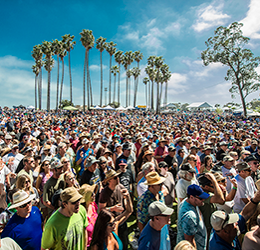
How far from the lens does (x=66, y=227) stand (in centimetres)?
229

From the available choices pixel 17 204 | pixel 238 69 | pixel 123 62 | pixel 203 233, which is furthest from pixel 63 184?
pixel 123 62

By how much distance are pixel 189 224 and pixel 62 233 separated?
1.71 meters

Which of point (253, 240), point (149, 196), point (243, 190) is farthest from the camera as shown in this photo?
point (243, 190)

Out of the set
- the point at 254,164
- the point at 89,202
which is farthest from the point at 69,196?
the point at 254,164

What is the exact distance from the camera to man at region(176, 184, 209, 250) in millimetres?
2383

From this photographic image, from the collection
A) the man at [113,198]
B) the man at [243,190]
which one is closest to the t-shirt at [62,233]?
the man at [113,198]

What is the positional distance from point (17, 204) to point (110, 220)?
140 centimetres

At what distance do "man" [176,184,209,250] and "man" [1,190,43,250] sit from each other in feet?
7.05

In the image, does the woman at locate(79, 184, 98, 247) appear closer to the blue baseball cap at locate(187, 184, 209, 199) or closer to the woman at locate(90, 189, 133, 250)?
the woman at locate(90, 189, 133, 250)

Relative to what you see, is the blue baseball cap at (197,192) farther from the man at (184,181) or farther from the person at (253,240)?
the man at (184,181)

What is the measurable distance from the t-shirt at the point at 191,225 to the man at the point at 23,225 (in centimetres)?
215

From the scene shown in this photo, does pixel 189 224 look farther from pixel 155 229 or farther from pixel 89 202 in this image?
pixel 89 202

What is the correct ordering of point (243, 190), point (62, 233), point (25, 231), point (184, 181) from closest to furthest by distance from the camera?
point (62, 233)
point (25, 231)
point (184, 181)
point (243, 190)

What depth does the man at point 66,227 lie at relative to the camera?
2.23 metres
